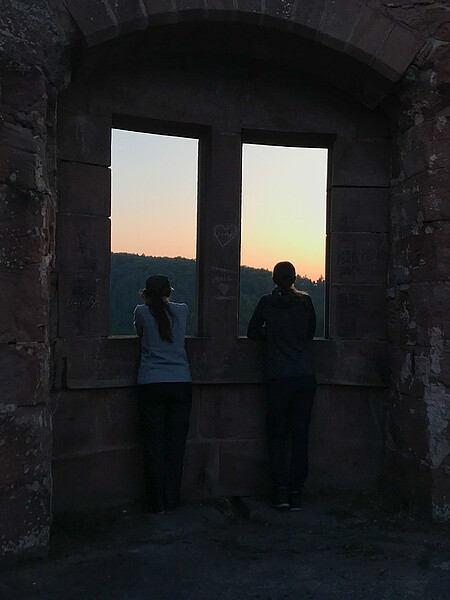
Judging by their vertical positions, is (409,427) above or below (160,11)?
below

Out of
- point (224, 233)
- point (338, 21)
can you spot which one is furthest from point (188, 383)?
point (338, 21)

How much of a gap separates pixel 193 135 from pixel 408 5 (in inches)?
66.9

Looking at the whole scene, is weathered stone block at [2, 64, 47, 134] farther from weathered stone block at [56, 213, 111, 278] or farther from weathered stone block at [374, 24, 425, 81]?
weathered stone block at [374, 24, 425, 81]

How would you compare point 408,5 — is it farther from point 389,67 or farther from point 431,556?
point 431,556

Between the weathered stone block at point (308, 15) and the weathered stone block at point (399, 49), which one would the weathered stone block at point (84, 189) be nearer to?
the weathered stone block at point (308, 15)

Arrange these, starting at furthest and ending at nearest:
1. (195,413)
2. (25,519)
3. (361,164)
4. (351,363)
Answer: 1. (361,164)
2. (351,363)
3. (195,413)
4. (25,519)

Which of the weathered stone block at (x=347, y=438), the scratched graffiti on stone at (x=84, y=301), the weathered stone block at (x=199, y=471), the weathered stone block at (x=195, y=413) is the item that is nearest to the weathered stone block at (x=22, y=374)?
the scratched graffiti on stone at (x=84, y=301)

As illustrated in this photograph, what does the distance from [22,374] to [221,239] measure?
1.84 metres

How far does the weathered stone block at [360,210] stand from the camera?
4891 mm

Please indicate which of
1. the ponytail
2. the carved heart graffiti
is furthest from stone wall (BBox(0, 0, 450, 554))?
the carved heart graffiti

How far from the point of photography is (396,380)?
4.66 metres

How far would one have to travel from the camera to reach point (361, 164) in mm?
4902

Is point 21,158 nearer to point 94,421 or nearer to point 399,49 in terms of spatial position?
point 94,421

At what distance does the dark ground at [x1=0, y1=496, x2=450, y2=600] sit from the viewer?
3.16 meters
